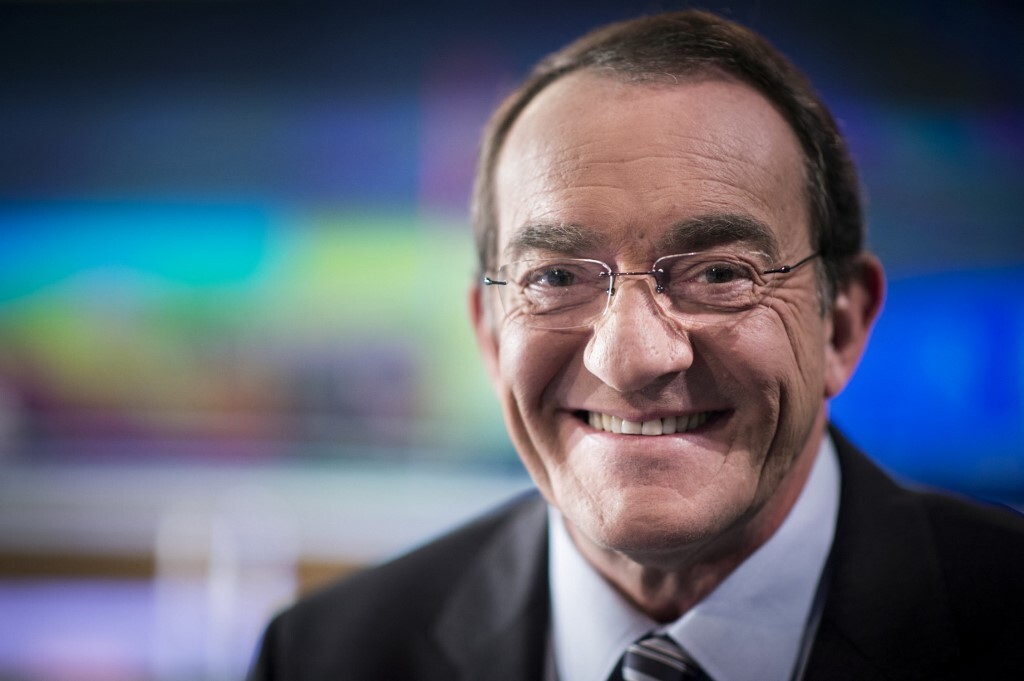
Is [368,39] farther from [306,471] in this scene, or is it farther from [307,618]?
[307,618]

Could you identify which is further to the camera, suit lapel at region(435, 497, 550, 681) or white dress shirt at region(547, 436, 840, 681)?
suit lapel at region(435, 497, 550, 681)

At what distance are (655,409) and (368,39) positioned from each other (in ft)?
11.8

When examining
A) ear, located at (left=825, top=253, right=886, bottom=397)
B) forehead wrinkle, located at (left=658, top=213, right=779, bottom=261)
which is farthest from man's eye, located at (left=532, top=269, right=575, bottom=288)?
ear, located at (left=825, top=253, right=886, bottom=397)

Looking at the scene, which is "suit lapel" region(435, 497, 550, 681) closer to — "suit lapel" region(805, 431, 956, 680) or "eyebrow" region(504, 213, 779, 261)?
"suit lapel" region(805, 431, 956, 680)

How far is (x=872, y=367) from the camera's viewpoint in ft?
12.1

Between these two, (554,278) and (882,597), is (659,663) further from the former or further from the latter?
(554,278)

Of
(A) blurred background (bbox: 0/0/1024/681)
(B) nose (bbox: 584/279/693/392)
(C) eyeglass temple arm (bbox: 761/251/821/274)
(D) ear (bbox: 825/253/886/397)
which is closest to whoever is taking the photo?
(B) nose (bbox: 584/279/693/392)

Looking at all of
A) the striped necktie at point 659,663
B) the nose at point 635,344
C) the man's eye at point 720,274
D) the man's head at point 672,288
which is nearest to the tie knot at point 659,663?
the striped necktie at point 659,663

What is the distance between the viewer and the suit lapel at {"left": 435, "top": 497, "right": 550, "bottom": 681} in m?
1.54

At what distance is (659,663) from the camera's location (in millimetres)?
1395

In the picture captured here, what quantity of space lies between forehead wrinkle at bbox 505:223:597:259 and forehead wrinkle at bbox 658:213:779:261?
12 cm

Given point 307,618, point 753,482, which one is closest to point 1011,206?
point 753,482

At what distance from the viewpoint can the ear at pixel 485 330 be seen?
1.61m

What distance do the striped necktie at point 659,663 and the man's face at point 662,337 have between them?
161 mm
